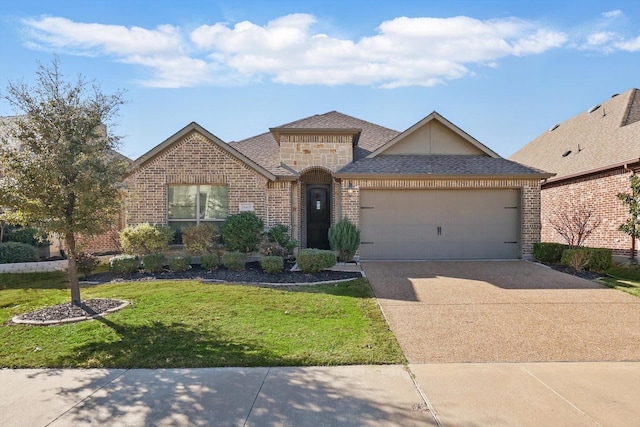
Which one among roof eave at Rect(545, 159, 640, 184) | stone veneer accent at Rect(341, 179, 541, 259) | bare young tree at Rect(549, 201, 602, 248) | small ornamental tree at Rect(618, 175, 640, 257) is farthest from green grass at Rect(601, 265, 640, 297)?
roof eave at Rect(545, 159, 640, 184)

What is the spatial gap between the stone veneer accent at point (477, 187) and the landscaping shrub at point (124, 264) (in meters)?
6.33

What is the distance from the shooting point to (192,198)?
1348 centimetres

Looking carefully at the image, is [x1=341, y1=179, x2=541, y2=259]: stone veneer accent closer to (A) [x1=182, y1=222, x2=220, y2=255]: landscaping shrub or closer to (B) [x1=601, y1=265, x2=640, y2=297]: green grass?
(B) [x1=601, y1=265, x2=640, y2=297]: green grass

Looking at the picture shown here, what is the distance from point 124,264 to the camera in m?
11.1

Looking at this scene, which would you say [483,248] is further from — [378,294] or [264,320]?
[264,320]

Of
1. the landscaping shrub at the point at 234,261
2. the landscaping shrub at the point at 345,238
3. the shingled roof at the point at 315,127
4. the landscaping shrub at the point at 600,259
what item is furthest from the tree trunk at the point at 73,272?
the landscaping shrub at the point at 600,259

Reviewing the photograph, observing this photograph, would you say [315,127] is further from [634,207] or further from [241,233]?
[634,207]

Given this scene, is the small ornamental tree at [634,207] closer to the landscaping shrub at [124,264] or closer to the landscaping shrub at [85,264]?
the landscaping shrub at [124,264]

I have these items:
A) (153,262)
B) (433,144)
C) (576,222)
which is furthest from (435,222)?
(153,262)

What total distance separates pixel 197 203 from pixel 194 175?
0.89 meters

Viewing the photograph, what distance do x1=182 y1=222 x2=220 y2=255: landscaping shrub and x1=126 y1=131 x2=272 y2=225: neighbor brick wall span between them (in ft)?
4.06

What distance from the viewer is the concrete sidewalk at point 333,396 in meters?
3.81

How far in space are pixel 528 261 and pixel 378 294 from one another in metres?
6.98

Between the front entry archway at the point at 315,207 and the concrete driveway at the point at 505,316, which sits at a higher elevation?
the front entry archway at the point at 315,207
